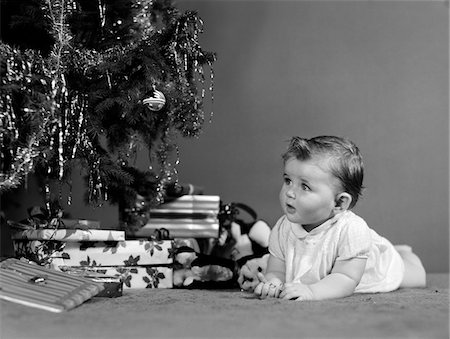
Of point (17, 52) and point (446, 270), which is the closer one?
point (17, 52)

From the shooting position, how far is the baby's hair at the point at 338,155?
156 cm

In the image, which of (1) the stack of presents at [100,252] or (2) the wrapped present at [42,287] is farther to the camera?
(1) the stack of presents at [100,252]

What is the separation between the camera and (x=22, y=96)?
1.67 m

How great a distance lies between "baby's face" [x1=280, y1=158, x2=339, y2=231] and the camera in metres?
1.55

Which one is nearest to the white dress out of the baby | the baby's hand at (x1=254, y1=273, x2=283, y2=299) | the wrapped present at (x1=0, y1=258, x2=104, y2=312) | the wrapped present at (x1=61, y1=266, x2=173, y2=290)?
the baby

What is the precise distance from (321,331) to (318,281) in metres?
0.55

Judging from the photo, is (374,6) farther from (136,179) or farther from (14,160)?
(14,160)

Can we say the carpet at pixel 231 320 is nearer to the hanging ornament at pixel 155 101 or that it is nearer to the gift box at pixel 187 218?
the hanging ornament at pixel 155 101

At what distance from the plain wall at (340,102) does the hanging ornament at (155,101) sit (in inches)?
45.3

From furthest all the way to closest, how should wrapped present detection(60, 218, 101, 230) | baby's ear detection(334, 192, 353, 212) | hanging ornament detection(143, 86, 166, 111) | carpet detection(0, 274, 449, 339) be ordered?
1. wrapped present detection(60, 218, 101, 230)
2. hanging ornament detection(143, 86, 166, 111)
3. baby's ear detection(334, 192, 353, 212)
4. carpet detection(0, 274, 449, 339)

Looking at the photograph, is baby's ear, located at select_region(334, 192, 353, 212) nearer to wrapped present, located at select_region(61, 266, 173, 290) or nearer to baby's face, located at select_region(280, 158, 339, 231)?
baby's face, located at select_region(280, 158, 339, 231)

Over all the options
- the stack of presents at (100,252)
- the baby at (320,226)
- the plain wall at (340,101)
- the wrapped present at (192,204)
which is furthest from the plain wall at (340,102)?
the baby at (320,226)

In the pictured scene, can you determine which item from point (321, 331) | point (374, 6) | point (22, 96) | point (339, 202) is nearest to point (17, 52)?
point (22, 96)

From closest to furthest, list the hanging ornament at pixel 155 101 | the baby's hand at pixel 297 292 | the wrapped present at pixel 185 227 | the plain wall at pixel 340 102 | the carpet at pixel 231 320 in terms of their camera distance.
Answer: the carpet at pixel 231 320, the baby's hand at pixel 297 292, the hanging ornament at pixel 155 101, the wrapped present at pixel 185 227, the plain wall at pixel 340 102
